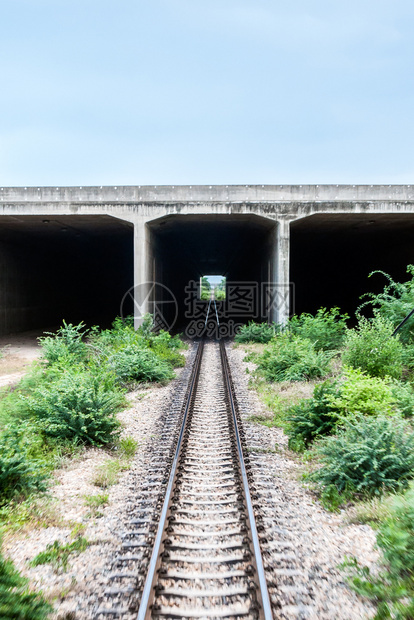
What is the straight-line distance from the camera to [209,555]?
3.31m

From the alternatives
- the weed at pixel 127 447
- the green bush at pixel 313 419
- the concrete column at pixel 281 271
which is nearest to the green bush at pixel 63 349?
the weed at pixel 127 447

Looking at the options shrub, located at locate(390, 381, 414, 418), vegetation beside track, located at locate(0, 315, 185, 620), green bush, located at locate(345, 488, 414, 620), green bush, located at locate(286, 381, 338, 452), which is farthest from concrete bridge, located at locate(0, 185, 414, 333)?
green bush, located at locate(345, 488, 414, 620)

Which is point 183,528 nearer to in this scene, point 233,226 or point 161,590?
point 161,590

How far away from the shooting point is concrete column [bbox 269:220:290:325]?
14.9 metres

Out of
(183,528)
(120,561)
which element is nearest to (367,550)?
(183,528)

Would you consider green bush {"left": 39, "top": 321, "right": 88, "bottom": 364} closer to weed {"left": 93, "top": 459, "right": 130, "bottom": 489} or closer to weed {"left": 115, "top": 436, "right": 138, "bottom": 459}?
weed {"left": 115, "top": 436, "right": 138, "bottom": 459}

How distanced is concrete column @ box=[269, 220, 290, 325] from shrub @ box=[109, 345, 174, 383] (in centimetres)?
672

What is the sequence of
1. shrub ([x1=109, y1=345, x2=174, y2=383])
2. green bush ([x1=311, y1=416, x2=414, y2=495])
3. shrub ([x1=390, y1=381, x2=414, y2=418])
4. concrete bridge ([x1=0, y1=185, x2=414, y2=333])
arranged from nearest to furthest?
green bush ([x1=311, y1=416, x2=414, y2=495]), shrub ([x1=390, y1=381, x2=414, y2=418]), shrub ([x1=109, y1=345, x2=174, y2=383]), concrete bridge ([x1=0, y1=185, x2=414, y2=333])

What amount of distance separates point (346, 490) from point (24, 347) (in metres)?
15.1

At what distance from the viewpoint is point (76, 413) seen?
5867 mm

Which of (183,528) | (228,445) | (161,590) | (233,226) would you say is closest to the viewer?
(161,590)

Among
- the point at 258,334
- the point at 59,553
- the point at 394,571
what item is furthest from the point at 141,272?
the point at 394,571

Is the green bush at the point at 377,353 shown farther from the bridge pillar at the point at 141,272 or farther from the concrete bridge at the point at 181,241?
the bridge pillar at the point at 141,272

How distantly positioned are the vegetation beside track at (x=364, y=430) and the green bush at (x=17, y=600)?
93.0 inches
